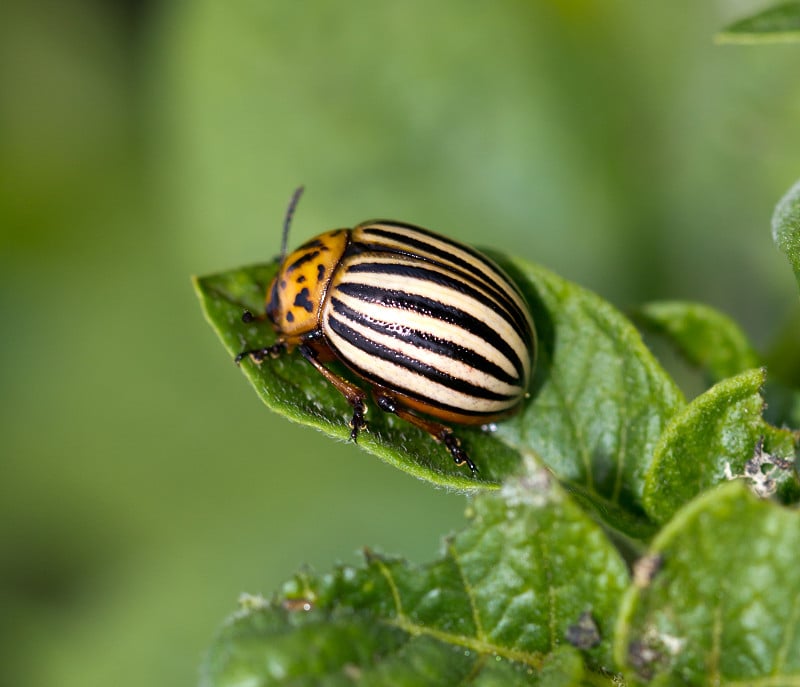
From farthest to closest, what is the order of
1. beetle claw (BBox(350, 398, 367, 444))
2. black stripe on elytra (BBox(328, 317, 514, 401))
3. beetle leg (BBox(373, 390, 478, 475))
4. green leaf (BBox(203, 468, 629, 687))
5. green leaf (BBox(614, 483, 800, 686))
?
black stripe on elytra (BBox(328, 317, 514, 401)), beetle leg (BBox(373, 390, 478, 475)), beetle claw (BBox(350, 398, 367, 444)), green leaf (BBox(203, 468, 629, 687)), green leaf (BBox(614, 483, 800, 686))

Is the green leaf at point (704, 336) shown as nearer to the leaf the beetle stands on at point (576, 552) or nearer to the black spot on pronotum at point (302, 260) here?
the leaf the beetle stands on at point (576, 552)

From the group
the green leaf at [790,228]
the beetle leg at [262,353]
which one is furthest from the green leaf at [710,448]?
the beetle leg at [262,353]

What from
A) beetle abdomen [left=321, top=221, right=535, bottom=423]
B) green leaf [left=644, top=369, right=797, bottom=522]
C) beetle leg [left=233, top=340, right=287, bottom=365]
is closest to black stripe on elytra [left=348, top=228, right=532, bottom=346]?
beetle abdomen [left=321, top=221, right=535, bottom=423]

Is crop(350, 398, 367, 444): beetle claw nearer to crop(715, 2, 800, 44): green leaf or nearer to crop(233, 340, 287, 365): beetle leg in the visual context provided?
crop(233, 340, 287, 365): beetle leg

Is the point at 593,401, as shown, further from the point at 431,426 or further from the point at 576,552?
the point at 576,552

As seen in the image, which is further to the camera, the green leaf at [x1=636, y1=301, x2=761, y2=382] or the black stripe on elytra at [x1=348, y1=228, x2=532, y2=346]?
the green leaf at [x1=636, y1=301, x2=761, y2=382]

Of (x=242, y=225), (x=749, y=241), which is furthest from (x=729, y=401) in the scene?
(x=242, y=225)
